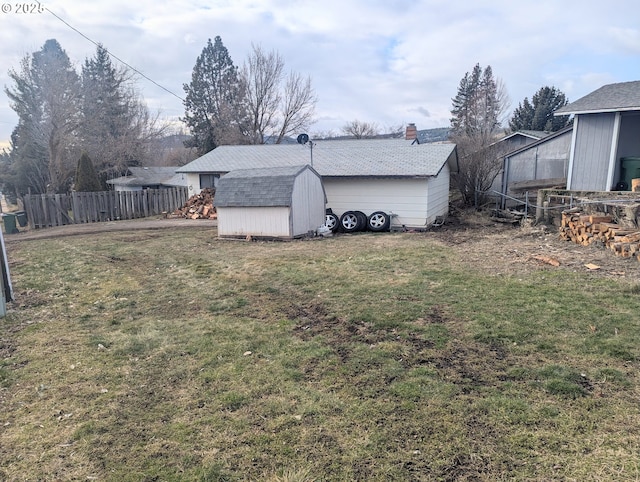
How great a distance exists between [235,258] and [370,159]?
8356 millimetres

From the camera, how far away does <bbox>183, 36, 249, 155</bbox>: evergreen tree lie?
36.2m

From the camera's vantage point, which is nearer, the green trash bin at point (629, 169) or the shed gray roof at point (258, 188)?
the green trash bin at point (629, 169)

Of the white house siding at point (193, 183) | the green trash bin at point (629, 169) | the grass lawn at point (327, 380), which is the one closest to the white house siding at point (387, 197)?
the green trash bin at point (629, 169)

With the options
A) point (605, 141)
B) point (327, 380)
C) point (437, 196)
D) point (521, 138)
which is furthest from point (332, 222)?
point (521, 138)

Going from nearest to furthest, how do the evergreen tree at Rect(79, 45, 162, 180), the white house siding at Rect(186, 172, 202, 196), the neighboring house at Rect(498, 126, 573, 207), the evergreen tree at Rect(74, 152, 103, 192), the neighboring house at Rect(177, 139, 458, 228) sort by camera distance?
the neighboring house at Rect(177, 139, 458, 228), the neighboring house at Rect(498, 126, 573, 207), the white house siding at Rect(186, 172, 202, 196), the evergreen tree at Rect(74, 152, 103, 192), the evergreen tree at Rect(79, 45, 162, 180)

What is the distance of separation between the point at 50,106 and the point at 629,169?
2902cm

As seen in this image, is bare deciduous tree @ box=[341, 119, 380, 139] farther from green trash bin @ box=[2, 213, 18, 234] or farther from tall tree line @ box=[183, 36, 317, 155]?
green trash bin @ box=[2, 213, 18, 234]

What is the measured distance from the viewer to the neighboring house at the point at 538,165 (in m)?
15.2

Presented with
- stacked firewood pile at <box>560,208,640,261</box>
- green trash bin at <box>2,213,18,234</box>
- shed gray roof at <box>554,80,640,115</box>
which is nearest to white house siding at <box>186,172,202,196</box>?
green trash bin at <box>2,213,18,234</box>

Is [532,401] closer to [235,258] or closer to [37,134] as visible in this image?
[235,258]

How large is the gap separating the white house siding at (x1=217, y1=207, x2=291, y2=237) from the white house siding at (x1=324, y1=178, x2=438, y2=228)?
377 cm

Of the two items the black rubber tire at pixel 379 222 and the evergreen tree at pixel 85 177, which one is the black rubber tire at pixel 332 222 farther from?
the evergreen tree at pixel 85 177

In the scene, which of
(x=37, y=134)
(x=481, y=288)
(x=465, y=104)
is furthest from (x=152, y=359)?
(x=465, y=104)

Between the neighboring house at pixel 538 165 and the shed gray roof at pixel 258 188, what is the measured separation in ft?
30.5
